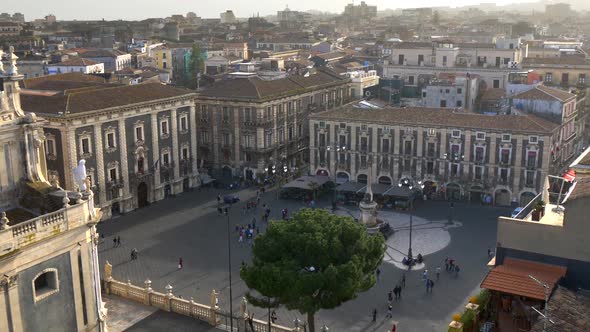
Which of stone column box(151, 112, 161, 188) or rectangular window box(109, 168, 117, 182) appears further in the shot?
stone column box(151, 112, 161, 188)

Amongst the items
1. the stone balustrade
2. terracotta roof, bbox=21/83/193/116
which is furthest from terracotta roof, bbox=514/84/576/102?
the stone balustrade

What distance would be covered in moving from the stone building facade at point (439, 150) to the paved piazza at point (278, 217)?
2.43 meters

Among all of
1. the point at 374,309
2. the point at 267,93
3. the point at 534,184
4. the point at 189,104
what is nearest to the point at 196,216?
the point at 189,104

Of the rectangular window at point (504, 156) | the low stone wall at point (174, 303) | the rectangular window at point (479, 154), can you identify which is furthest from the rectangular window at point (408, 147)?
the low stone wall at point (174, 303)

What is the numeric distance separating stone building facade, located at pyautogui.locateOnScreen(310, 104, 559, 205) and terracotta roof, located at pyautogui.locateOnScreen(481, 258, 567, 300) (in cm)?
3986

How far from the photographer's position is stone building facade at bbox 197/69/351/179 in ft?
238

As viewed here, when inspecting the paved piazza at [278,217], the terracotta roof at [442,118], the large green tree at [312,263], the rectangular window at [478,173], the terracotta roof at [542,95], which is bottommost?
the paved piazza at [278,217]

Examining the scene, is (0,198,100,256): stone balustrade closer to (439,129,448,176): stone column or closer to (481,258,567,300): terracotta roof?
(481,258,567,300): terracotta roof

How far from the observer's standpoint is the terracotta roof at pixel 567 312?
18.9m

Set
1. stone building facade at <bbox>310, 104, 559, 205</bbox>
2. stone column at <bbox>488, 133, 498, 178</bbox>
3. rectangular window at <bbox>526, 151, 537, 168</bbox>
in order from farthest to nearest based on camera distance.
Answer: stone column at <bbox>488, 133, 498, 178</bbox>
stone building facade at <bbox>310, 104, 559, 205</bbox>
rectangular window at <bbox>526, 151, 537, 168</bbox>

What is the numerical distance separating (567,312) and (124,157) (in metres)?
47.6

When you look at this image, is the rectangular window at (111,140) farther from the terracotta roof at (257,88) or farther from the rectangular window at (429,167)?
the rectangular window at (429,167)

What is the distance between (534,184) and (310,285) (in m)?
37.9

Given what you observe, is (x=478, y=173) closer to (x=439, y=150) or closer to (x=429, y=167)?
A: (x=439, y=150)
